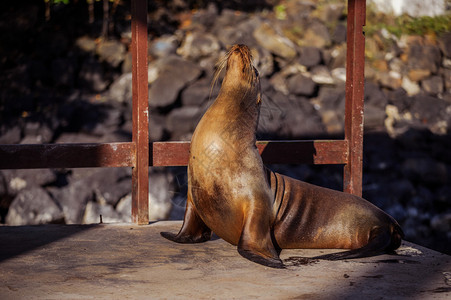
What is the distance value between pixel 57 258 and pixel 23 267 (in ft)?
0.94

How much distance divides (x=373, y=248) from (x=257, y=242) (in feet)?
2.76

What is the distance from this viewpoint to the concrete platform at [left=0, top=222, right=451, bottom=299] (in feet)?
10.8

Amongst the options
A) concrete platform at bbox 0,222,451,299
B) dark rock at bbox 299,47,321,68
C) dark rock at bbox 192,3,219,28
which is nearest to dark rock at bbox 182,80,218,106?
dark rock at bbox 299,47,321,68

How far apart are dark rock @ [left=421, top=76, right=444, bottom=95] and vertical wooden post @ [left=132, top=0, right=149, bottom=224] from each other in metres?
11.5

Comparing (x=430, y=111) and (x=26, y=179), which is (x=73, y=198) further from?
(x=430, y=111)

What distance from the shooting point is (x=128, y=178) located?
11.0 m

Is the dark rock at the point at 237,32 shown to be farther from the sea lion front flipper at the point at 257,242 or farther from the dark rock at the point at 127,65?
the sea lion front flipper at the point at 257,242

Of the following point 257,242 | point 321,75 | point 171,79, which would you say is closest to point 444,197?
point 321,75

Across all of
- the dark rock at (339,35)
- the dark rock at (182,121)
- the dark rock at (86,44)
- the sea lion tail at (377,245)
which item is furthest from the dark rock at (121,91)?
the sea lion tail at (377,245)

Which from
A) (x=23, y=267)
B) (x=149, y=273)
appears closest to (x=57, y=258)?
(x=23, y=267)

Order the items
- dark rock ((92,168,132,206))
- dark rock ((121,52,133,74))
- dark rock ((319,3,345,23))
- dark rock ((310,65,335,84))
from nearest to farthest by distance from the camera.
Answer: dark rock ((92,168,132,206)) → dark rock ((121,52,133,74)) → dark rock ((310,65,335,84)) → dark rock ((319,3,345,23))

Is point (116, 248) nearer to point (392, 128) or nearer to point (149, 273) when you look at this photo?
point (149, 273)

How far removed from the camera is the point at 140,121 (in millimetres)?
5219

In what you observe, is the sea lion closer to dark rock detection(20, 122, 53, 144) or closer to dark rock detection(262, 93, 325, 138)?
dark rock detection(262, 93, 325, 138)
